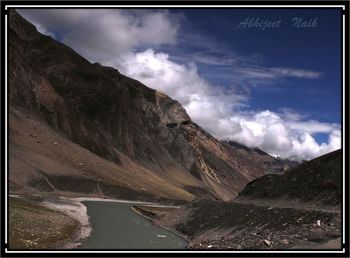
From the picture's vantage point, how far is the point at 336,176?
59.3 m

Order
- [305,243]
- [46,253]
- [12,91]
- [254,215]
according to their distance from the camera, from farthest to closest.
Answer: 1. [12,91]
2. [254,215]
3. [305,243]
4. [46,253]

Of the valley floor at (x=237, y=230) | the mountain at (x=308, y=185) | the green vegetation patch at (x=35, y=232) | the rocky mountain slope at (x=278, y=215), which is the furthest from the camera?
the mountain at (x=308, y=185)

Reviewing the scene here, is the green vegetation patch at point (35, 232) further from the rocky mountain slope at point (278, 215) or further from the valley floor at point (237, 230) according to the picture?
the rocky mountain slope at point (278, 215)

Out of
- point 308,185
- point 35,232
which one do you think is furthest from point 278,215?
point 35,232

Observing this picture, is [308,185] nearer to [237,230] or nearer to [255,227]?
[255,227]

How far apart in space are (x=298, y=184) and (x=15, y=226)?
39185 mm

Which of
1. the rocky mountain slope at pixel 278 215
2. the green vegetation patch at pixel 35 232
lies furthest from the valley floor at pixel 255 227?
the green vegetation patch at pixel 35 232

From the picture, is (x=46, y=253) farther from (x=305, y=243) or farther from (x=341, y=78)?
(x=305, y=243)

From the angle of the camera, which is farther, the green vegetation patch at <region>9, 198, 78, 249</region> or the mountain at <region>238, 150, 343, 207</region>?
the mountain at <region>238, 150, 343, 207</region>

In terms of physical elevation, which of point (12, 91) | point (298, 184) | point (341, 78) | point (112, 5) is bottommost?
point (298, 184)

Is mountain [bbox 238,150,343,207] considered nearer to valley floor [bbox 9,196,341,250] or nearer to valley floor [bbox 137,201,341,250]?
valley floor [bbox 9,196,341,250]

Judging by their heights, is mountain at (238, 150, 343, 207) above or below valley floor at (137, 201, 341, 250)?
above

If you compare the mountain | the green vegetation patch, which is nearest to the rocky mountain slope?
the mountain

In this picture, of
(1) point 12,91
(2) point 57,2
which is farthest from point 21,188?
(2) point 57,2
